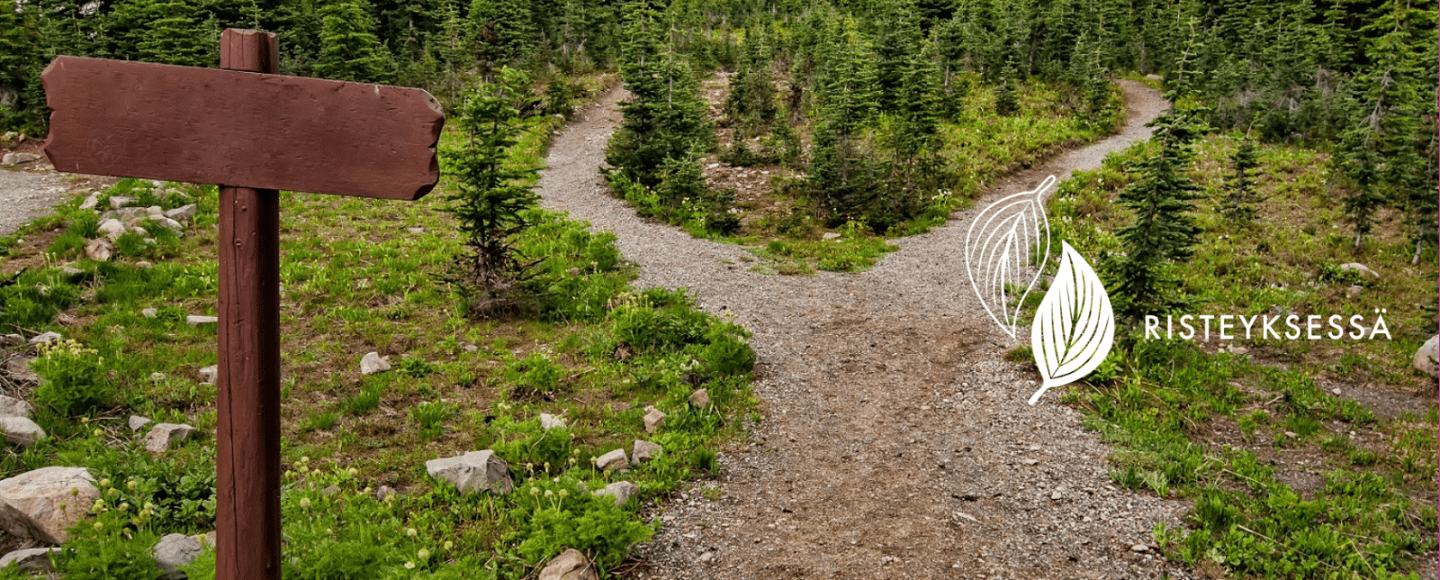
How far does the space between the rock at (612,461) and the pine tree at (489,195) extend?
16.0 ft

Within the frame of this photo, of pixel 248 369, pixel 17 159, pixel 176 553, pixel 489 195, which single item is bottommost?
pixel 17 159

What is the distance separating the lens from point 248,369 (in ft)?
11.1

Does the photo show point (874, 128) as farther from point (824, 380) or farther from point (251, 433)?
point (251, 433)

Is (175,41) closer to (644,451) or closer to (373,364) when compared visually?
(373,364)

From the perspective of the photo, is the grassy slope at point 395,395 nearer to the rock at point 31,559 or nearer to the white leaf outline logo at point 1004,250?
the rock at point 31,559

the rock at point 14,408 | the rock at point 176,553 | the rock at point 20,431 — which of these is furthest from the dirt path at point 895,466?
the rock at point 14,408

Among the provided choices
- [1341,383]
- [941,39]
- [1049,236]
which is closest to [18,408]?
[1341,383]

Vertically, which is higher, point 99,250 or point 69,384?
point 69,384

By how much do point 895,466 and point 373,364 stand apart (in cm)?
651

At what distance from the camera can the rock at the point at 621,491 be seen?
6941 mm

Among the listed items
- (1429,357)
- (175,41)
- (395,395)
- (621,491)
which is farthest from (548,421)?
(175,41)

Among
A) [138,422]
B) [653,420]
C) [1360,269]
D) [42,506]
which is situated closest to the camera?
[42,506]

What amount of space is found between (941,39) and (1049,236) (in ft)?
67.1

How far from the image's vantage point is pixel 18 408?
7.45 meters
